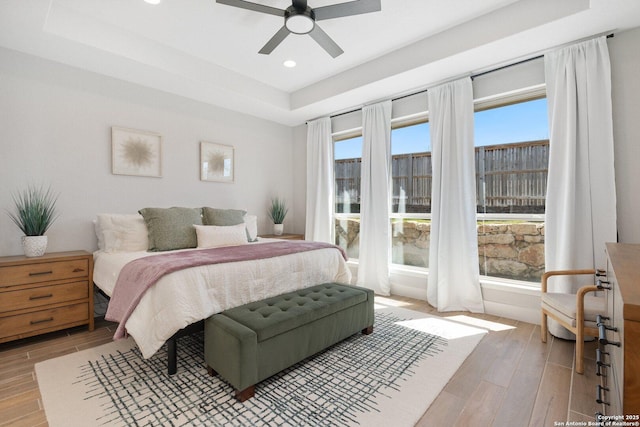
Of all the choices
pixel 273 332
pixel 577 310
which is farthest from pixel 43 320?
pixel 577 310

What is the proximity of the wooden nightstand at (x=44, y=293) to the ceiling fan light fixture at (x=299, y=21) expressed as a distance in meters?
2.81

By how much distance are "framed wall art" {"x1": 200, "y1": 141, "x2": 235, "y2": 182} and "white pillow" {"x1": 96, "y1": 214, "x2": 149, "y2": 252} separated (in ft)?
3.99

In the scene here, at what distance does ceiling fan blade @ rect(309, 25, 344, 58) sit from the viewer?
247 cm

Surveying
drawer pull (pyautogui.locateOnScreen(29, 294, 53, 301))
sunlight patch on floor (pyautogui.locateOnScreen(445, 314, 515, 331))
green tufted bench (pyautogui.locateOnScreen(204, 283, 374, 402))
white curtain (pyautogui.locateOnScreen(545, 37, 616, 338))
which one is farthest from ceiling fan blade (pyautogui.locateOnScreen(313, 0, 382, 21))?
drawer pull (pyautogui.locateOnScreen(29, 294, 53, 301))

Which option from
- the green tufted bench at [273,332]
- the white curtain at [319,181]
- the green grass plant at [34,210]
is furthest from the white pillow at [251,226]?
the green grass plant at [34,210]

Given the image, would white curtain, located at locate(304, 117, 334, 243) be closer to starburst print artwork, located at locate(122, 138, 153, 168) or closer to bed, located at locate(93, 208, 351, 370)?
bed, located at locate(93, 208, 351, 370)

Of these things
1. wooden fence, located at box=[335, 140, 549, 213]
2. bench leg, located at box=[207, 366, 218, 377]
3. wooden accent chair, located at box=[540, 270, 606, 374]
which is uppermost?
wooden fence, located at box=[335, 140, 549, 213]

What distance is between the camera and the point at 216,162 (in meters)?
4.33

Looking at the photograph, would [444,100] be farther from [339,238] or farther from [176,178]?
[176,178]

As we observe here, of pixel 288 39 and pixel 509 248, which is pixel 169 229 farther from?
pixel 509 248

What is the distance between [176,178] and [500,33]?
392 cm

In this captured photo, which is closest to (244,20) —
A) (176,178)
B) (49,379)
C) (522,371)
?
(176,178)

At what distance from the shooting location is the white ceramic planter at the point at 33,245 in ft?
8.71

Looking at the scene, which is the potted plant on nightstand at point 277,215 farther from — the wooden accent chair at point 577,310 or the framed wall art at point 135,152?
the wooden accent chair at point 577,310
